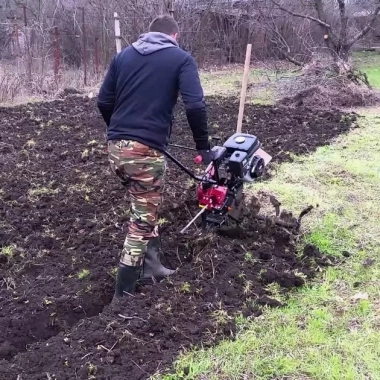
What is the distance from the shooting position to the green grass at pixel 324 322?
3227 mm

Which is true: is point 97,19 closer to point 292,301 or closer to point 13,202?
point 13,202

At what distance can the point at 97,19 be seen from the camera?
1786 centimetres

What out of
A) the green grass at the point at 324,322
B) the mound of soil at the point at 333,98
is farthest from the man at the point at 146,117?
the mound of soil at the point at 333,98

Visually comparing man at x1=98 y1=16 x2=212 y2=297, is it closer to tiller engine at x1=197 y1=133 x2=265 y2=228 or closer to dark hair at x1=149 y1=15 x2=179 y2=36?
dark hair at x1=149 y1=15 x2=179 y2=36

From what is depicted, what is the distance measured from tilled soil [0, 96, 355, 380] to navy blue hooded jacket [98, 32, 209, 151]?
3.80ft

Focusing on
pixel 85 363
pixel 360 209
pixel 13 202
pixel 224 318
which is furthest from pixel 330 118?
pixel 85 363

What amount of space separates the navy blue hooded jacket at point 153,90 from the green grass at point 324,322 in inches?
58.8

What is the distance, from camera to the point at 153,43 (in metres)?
3.89

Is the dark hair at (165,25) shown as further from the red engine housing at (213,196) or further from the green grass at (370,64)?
the green grass at (370,64)

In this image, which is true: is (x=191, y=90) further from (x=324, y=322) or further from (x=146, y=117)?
(x=324, y=322)

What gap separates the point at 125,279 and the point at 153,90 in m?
1.42

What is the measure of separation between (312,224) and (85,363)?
2.88 m

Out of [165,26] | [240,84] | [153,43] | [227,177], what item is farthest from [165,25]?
[240,84]

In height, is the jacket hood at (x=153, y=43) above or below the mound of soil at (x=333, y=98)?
above
